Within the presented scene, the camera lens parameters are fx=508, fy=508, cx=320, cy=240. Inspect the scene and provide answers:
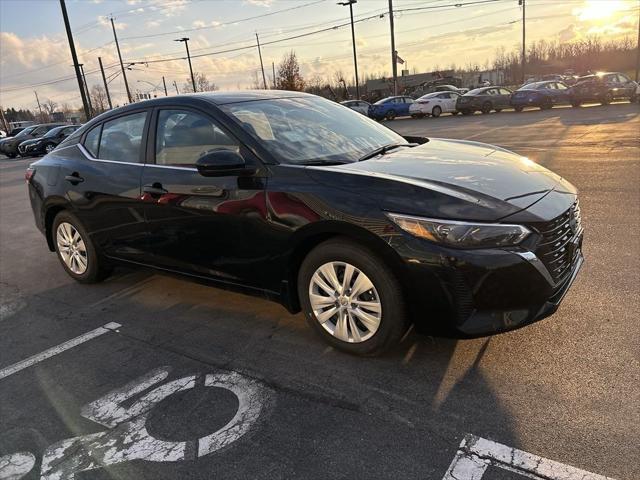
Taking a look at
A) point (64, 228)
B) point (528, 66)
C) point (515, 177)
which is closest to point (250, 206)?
point (515, 177)

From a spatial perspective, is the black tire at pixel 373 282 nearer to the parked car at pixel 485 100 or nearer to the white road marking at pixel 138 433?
the white road marking at pixel 138 433

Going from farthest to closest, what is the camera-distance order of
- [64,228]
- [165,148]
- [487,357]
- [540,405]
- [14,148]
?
[14,148], [64,228], [165,148], [487,357], [540,405]

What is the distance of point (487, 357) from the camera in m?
3.12

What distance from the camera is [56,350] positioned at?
3795mm

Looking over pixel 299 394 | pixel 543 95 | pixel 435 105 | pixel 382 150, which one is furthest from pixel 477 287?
pixel 435 105

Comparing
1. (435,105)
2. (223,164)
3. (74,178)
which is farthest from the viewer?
(435,105)

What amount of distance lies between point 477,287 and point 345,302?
0.81 metres

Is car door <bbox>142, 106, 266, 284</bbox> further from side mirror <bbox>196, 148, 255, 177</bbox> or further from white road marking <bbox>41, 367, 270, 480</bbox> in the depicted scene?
white road marking <bbox>41, 367, 270, 480</bbox>

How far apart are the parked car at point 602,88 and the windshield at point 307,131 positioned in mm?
25435

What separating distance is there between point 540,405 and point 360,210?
4.61 feet

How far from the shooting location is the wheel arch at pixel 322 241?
9.45 feet

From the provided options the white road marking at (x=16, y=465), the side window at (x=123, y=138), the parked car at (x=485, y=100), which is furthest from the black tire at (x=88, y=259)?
the parked car at (x=485, y=100)

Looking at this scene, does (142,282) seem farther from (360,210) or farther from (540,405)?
(540,405)

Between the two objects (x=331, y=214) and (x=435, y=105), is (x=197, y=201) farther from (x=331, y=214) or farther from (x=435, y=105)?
(x=435, y=105)
